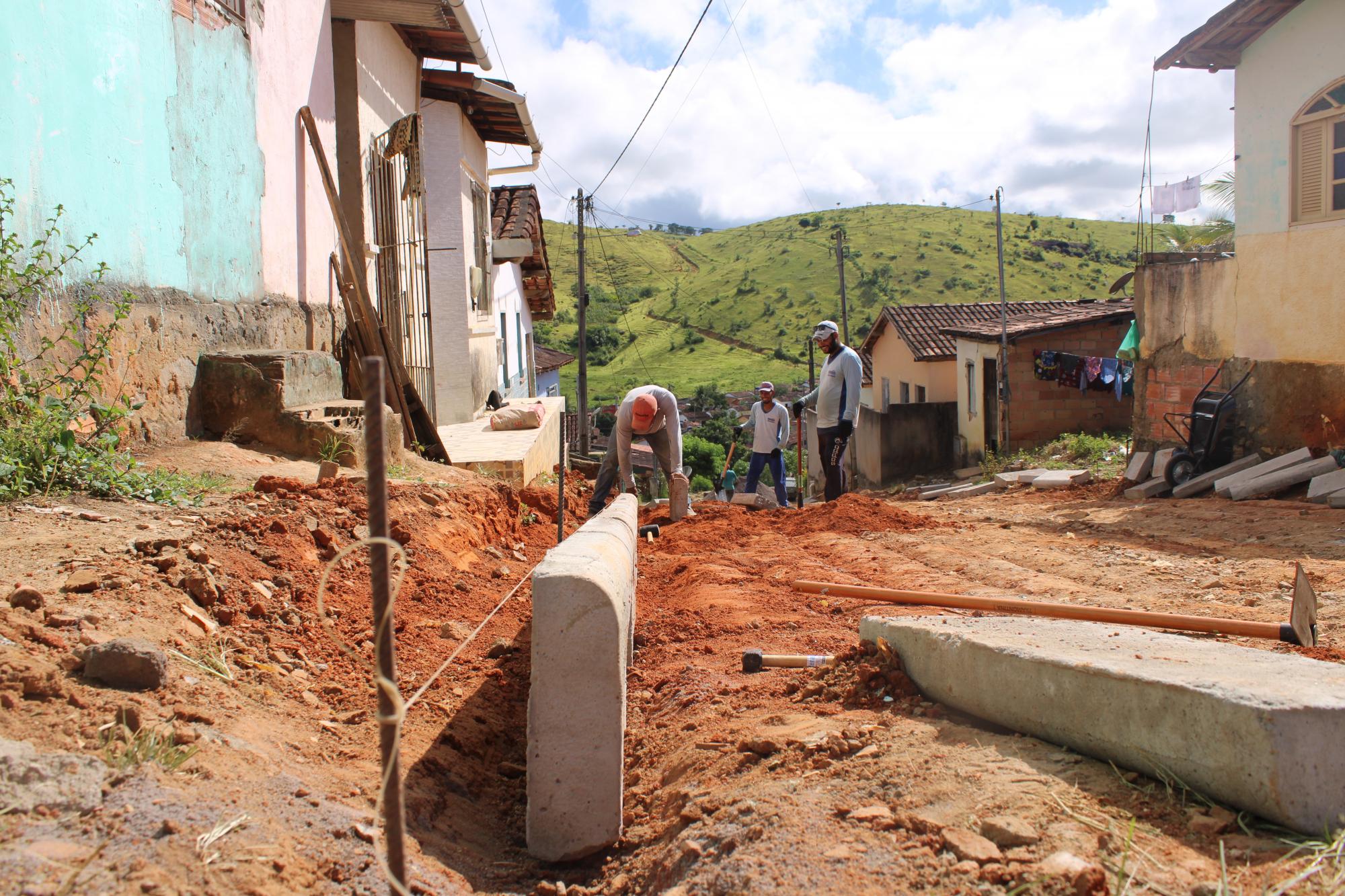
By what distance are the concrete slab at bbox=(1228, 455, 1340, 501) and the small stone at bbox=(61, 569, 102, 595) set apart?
9.88 m

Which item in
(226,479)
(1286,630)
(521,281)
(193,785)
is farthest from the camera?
(521,281)

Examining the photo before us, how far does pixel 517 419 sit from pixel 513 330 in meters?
9.45

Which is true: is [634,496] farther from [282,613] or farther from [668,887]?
[668,887]

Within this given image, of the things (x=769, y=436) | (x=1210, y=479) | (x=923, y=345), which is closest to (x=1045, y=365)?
(x=923, y=345)

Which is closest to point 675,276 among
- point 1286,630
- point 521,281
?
point 521,281

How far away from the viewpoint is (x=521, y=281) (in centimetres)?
2353

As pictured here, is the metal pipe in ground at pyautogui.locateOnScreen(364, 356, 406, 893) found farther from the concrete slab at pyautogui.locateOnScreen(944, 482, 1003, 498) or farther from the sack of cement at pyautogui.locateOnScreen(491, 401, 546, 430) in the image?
the concrete slab at pyautogui.locateOnScreen(944, 482, 1003, 498)

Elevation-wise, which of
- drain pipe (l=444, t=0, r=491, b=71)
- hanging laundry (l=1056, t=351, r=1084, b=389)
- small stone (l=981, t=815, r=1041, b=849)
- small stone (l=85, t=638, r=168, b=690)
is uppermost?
drain pipe (l=444, t=0, r=491, b=71)

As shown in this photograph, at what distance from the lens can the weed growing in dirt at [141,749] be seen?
8.37ft

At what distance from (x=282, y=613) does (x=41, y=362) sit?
1719 millimetres

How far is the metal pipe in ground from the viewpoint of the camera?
1854 mm

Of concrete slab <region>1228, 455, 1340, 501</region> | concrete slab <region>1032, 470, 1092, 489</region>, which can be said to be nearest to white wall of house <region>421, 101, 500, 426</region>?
concrete slab <region>1032, 470, 1092, 489</region>

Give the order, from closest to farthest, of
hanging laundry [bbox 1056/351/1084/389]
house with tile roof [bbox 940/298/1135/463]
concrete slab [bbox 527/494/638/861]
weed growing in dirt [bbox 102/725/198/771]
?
weed growing in dirt [bbox 102/725/198/771] → concrete slab [bbox 527/494/638/861] → hanging laundry [bbox 1056/351/1084/389] → house with tile roof [bbox 940/298/1135/463]

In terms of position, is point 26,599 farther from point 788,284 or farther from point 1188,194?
point 788,284
